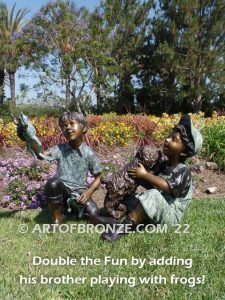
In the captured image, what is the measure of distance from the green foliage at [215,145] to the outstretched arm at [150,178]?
331 centimetres

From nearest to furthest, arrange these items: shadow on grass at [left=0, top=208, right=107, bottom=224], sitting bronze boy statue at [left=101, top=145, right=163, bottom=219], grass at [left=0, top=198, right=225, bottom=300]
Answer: grass at [left=0, top=198, right=225, bottom=300]
sitting bronze boy statue at [left=101, top=145, right=163, bottom=219]
shadow on grass at [left=0, top=208, right=107, bottom=224]

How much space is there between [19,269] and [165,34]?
19.3 metres

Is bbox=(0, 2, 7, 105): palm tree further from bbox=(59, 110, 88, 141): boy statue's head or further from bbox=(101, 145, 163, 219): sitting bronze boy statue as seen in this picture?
bbox=(101, 145, 163, 219): sitting bronze boy statue

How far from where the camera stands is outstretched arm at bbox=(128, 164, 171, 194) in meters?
3.40

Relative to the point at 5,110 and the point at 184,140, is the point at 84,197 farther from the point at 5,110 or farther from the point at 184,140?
the point at 5,110

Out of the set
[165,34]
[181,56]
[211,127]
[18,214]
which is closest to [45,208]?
[18,214]

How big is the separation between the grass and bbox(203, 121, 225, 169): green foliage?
2.66 metres

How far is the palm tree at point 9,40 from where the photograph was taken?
23.5 m

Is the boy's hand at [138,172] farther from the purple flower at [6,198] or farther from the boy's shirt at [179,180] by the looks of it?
the purple flower at [6,198]

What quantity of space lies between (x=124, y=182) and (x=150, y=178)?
1.55 feet

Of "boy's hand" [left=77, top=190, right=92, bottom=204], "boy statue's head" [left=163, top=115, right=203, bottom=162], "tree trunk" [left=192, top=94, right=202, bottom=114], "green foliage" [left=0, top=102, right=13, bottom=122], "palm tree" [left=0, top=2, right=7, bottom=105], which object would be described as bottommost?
"green foliage" [left=0, top=102, right=13, bottom=122]

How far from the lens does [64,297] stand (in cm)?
251

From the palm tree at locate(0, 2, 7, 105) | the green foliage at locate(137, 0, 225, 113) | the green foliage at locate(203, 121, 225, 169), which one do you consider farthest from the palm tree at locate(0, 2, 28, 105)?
the green foliage at locate(203, 121, 225, 169)

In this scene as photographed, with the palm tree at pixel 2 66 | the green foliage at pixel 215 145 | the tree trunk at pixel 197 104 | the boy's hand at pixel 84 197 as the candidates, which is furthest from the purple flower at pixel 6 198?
the palm tree at pixel 2 66
